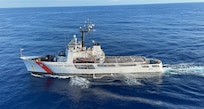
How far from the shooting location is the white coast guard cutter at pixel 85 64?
56.1 metres

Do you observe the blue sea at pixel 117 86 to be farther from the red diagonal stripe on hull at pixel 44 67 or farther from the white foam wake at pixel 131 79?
the red diagonal stripe on hull at pixel 44 67

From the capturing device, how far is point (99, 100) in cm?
4469

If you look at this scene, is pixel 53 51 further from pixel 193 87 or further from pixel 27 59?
pixel 193 87

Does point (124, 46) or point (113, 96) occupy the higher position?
point (124, 46)

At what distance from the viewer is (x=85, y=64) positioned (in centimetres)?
5609

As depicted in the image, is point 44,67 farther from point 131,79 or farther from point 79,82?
point 131,79

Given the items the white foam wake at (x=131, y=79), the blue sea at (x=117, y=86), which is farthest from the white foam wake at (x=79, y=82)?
the white foam wake at (x=131, y=79)

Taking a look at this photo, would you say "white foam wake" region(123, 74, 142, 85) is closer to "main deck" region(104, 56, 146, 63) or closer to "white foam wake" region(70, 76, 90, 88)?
"main deck" region(104, 56, 146, 63)

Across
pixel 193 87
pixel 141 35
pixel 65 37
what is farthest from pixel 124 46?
pixel 193 87

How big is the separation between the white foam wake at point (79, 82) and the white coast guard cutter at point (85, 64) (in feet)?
4.98

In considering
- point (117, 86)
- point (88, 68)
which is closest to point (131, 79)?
point (117, 86)

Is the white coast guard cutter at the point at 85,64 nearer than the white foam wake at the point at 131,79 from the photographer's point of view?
No

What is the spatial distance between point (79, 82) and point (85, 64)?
488cm

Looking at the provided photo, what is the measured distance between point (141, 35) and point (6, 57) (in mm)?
57127
